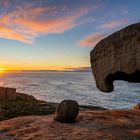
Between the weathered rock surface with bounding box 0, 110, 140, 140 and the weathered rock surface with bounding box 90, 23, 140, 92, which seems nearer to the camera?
the weathered rock surface with bounding box 90, 23, 140, 92

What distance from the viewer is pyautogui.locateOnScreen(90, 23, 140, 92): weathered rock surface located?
627 centimetres

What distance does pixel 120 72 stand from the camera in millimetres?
6762

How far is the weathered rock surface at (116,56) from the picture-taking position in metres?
6.27

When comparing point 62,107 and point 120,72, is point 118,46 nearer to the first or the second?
point 120,72

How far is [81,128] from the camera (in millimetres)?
9109

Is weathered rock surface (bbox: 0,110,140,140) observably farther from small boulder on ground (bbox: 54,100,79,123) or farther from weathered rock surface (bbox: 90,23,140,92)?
weathered rock surface (bbox: 90,23,140,92)

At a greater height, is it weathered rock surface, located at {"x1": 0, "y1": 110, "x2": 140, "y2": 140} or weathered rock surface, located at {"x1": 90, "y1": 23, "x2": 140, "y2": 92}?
weathered rock surface, located at {"x1": 90, "y1": 23, "x2": 140, "y2": 92}

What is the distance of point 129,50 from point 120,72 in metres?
0.63

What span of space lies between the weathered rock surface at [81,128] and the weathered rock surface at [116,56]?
1667 millimetres

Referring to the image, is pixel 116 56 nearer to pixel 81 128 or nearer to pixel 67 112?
pixel 81 128

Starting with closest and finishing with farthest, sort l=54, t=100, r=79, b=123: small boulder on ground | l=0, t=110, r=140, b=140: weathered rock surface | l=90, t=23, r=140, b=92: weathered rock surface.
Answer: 1. l=90, t=23, r=140, b=92: weathered rock surface
2. l=0, t=110, r=140, b=140: weathered rock surface
3. l=54, t=100, r=79, b=123: small boulder on ground

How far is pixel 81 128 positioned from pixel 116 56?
3.28 metres

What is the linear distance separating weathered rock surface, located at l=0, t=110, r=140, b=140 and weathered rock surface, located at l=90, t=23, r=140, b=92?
5.47ft

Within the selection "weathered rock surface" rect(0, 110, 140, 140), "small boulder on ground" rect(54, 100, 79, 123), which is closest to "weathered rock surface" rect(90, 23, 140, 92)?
"weathered rock surface" rect(0, 110, 140, 140)
